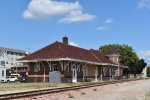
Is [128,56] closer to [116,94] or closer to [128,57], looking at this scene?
[128,57]

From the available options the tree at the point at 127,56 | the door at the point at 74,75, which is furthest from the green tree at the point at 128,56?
the door at the point at 74,75

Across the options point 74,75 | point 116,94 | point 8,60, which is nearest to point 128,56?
point 8,60

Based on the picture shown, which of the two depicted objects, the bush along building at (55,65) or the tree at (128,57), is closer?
the bush along building at (55,65)

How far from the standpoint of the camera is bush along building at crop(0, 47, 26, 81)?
84.1 meters

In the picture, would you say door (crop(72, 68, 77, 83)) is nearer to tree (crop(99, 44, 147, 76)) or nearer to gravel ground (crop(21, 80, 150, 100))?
gravel ground (crop(21, 80, 150, 100))

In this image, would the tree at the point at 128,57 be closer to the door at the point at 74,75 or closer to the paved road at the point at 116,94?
the door at the point at 74,75

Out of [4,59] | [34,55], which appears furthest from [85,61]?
[4,59]

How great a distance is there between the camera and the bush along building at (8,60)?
84062mm

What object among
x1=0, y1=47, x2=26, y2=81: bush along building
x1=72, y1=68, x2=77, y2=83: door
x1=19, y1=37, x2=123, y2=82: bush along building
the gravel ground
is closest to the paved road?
the gravel ground

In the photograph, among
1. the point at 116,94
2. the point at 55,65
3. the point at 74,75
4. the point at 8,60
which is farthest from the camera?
the point at 8,60

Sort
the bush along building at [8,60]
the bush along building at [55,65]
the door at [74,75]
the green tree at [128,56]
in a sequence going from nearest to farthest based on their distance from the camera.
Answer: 1. the bush along building at [55,65]
2. the door at [74,75]
3. the bush along building at [8,60]
4. the green tree at [128,56]

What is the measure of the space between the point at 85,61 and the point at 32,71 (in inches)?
327

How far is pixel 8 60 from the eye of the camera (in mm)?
98625

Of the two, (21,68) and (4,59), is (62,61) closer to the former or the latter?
(4,59)
